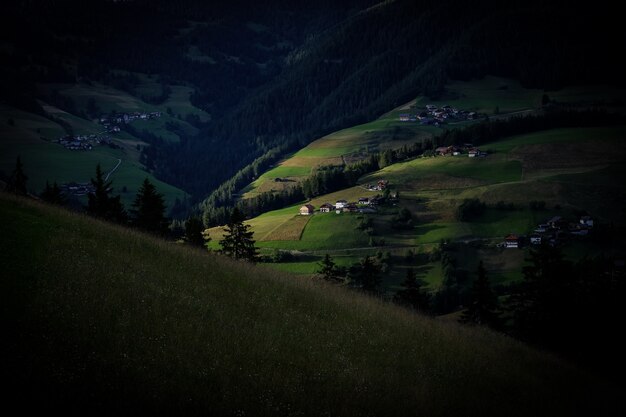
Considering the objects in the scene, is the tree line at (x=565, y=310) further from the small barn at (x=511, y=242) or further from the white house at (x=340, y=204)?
the white house at (x=340, y=204)

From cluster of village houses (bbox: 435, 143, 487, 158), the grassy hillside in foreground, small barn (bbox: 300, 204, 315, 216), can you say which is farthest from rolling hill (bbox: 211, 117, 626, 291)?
the grassy hillside in foreground

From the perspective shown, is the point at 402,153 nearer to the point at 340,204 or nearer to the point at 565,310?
the point at 340,204

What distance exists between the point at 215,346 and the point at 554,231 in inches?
4228

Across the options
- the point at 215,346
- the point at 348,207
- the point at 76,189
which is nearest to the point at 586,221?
the point at 348,207

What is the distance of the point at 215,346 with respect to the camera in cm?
1309

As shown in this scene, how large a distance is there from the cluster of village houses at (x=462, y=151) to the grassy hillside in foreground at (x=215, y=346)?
149136 mm

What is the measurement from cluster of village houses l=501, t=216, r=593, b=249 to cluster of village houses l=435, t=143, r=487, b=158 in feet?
181

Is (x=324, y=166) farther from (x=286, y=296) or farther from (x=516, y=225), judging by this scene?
(x=286, y=296)

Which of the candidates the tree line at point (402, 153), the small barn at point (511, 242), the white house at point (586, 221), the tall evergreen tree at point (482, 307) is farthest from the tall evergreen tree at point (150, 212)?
the tree line at point (402, 153)

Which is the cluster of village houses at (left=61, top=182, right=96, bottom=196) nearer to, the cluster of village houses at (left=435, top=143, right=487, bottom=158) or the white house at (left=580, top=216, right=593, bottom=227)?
the cluster of village houses at (left=435, top=143, right=487, bottom=158)

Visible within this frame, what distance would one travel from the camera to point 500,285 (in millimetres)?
85875

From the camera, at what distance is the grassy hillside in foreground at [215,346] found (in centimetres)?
1060

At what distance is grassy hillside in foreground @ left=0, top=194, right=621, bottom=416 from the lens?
1060cm

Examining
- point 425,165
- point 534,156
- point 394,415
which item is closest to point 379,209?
point 425,165
